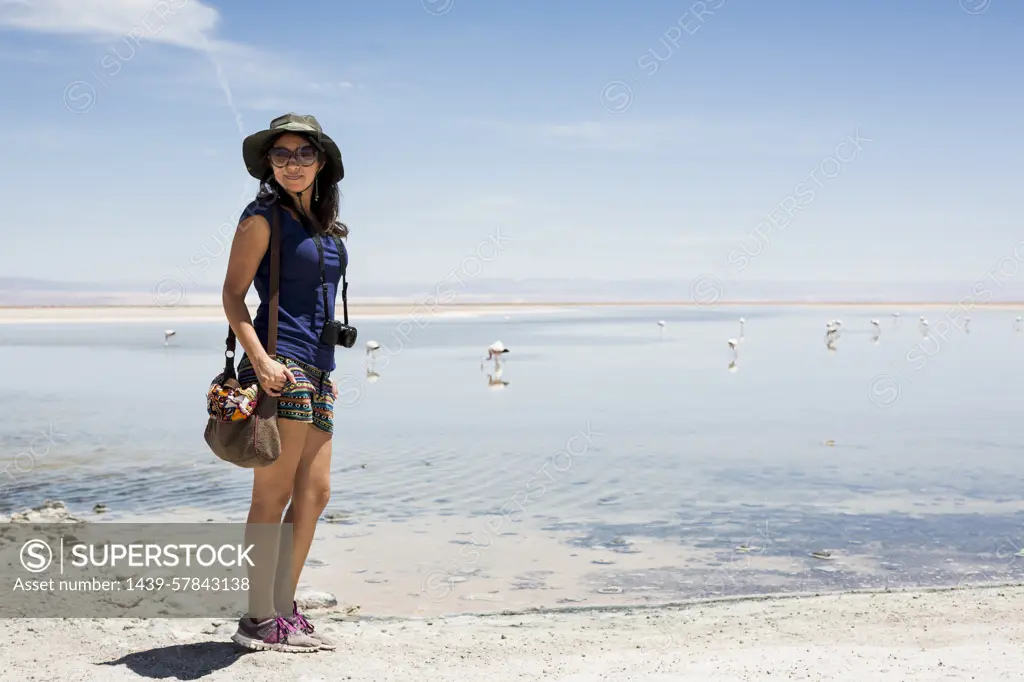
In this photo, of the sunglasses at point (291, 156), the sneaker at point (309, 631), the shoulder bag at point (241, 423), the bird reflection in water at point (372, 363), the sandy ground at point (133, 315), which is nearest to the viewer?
the shoulder bag at point (241, 423)

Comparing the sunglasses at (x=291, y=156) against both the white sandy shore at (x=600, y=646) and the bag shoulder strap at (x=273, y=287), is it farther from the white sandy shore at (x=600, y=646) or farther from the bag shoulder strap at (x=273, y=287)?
the white sandy shore at (x=600, y=646)

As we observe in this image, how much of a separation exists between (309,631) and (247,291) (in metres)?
1.57

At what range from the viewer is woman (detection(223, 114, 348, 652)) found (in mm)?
3926

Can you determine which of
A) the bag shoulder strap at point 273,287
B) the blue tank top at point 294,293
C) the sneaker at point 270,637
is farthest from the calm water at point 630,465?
the bag shoulder strap at point 273,287

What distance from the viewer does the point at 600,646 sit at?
4.64m

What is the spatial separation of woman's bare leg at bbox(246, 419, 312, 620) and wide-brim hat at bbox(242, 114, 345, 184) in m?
1.08

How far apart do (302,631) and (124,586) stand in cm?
142

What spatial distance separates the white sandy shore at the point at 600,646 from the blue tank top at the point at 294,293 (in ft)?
4.33

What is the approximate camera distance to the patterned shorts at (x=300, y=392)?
3.95 metres

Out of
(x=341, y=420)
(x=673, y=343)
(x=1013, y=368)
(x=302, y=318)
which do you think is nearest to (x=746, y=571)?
(x=302, y=318)

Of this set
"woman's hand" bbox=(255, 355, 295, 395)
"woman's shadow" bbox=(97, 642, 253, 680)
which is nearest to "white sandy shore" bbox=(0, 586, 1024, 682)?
"woman's shadow" bbox=(97, 642, 253, 680)

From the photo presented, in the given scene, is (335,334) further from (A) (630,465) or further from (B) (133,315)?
(B) (133,315)

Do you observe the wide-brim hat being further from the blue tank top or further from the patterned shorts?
the patterned shorts

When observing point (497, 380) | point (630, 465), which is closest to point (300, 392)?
point (630, 465)
